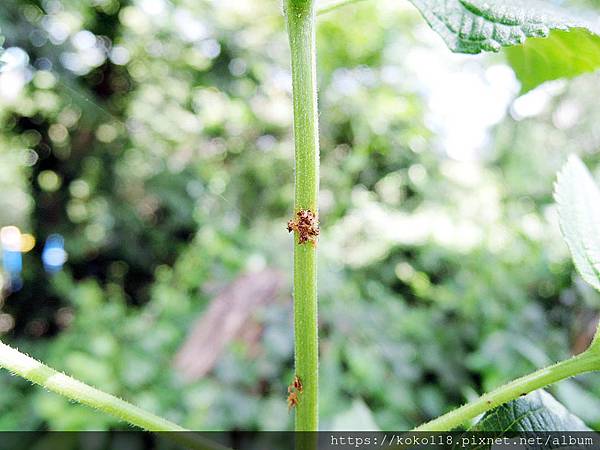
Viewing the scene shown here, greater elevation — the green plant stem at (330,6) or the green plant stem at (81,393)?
the green plant stem at (330,6)

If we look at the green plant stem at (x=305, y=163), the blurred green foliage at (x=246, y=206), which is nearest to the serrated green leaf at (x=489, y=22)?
the green plant stem at (x=305, y=163)

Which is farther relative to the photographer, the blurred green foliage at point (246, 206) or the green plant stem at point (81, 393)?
the blurred green foliage at point (246, 206)

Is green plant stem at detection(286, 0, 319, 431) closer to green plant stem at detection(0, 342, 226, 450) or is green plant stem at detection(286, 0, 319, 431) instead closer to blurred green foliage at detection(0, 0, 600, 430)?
green plant stem at detection(0, 342, 226, 450)

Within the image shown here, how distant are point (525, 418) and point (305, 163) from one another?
0.64ft

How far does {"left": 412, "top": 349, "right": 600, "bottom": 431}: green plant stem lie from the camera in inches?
10.9

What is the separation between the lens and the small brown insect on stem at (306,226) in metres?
→ 0.27

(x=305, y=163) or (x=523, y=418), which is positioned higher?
(x=305, y=163)

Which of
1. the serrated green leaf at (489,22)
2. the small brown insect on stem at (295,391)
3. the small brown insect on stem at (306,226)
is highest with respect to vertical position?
the serrated green leaf at (489,22)

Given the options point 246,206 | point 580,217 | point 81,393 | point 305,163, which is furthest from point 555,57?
point 246,206

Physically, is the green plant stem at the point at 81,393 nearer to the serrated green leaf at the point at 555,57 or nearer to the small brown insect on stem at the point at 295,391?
the small brown insect on stem at the point at 295,391

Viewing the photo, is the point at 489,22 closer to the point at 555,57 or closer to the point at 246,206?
the point at 555,57

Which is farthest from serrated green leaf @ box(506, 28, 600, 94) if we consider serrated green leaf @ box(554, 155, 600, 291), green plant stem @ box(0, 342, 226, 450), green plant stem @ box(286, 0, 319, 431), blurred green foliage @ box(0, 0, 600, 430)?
blurred green foliage @ box(0, 0, 600, 430)

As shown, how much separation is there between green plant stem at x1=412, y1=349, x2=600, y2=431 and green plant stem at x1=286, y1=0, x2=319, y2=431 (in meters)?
0.07

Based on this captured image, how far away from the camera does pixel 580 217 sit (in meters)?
0.33
